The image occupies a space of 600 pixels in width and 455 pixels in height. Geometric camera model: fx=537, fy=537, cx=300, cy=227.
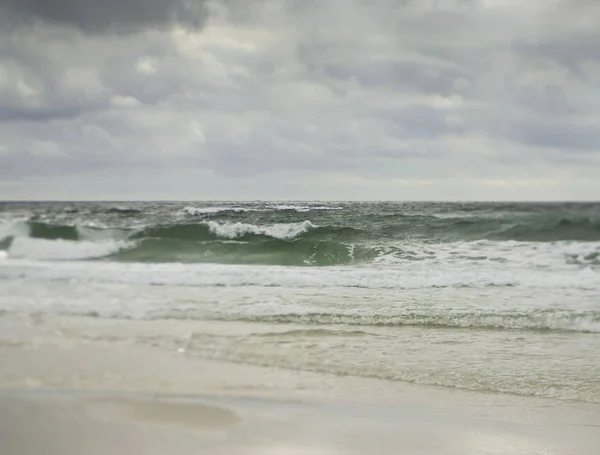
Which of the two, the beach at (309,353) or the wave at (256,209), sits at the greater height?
the wave at (256,209)


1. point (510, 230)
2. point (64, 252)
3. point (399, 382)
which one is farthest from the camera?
point (510, 230)

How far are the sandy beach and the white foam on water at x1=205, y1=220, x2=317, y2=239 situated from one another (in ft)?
34.4

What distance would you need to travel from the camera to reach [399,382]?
416cm

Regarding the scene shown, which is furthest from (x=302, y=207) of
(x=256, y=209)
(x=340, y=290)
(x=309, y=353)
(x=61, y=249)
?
(x=309, y=353)

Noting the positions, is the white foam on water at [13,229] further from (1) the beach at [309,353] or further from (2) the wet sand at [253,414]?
(2) the wet sand at [253,414]

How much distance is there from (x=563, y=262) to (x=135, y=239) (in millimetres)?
10521

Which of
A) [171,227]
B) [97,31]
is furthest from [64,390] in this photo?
[171,227]

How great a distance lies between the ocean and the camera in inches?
189

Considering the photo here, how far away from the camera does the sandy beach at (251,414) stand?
118 inches

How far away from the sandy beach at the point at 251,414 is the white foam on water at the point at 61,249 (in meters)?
Answer: 9.34

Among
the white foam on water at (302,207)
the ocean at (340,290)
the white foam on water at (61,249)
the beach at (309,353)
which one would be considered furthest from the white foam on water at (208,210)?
the beach at (309,353)

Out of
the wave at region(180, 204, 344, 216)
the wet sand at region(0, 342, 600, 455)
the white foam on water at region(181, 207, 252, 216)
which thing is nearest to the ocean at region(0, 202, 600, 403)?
→ the wave at region(180, 204, 344, 216)

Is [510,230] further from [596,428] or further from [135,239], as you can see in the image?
[596,428]

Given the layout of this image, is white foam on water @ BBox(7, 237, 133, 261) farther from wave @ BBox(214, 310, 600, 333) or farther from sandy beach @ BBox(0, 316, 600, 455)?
sandy beach @ BBox(0, 316, 600, 455)
